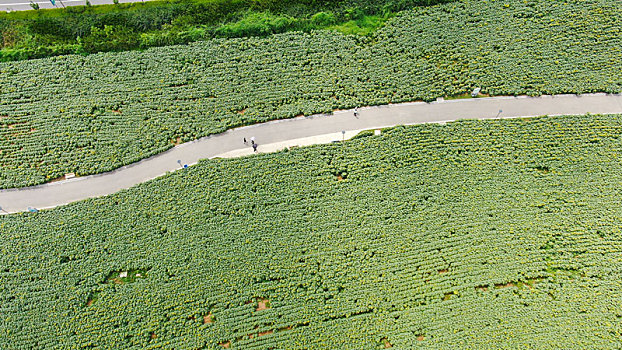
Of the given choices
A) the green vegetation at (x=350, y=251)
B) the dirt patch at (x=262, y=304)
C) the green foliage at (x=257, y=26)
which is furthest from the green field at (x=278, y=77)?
the dirt patch at (x=262, y=304)

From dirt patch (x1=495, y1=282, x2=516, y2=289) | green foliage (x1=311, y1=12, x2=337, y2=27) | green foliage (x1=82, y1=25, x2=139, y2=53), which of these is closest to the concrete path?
green foliage (x1=311, y1=12, x2=337, y2=27)

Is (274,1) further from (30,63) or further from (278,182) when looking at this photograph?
(30,63)

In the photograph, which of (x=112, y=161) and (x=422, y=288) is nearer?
(x=422, y=288)

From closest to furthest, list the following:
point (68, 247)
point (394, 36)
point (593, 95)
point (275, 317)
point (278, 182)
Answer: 1. point (275, 317)
2. point (68, 247)
3. point (278, 182)
4. point (593, 95)
5. point (394, 36)

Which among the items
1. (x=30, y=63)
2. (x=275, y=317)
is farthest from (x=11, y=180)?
(x=275, y=317)

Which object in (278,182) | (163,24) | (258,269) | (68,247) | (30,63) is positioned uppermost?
(163,24)

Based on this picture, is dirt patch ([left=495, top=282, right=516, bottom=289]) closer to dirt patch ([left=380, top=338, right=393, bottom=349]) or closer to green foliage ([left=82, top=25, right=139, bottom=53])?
dirt patch ([left=380, top=338, right=393, bottom=349])

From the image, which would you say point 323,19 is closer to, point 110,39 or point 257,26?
point 257,26

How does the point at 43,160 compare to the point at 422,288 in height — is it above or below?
above
